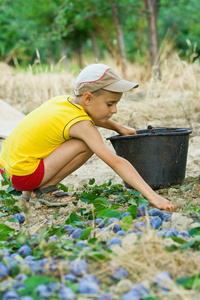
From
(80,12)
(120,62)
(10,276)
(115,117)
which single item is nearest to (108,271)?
(10,276)

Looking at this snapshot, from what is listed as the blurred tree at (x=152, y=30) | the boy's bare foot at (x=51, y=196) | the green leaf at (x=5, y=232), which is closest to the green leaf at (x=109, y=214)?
the green leaf at (x=5, y=232)

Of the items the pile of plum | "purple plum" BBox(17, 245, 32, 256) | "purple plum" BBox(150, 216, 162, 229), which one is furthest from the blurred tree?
"purple plum" BBox(17, 245, 32, 256)

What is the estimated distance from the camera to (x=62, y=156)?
2447mm

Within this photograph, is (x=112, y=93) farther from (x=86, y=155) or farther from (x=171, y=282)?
(x=171, y=282)

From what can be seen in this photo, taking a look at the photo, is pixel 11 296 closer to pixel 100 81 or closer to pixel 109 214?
pixel 109 214

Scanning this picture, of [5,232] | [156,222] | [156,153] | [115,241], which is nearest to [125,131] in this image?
[156,153]

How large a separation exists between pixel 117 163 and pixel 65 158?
1.38 ft

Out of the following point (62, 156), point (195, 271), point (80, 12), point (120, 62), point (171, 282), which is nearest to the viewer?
point (171, 282)

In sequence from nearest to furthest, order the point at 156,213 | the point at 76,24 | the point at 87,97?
the point at 156,213 < the point at 87,97 < the point at 76,24

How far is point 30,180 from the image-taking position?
98.9 inches

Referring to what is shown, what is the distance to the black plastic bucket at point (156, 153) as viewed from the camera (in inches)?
102

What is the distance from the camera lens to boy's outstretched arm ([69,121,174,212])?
2107 mm

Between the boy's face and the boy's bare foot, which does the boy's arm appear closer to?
the boy's face

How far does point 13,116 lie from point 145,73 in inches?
122
